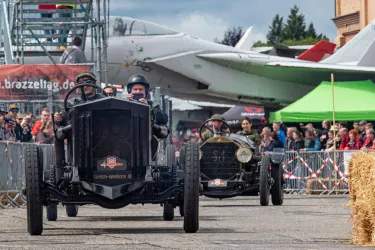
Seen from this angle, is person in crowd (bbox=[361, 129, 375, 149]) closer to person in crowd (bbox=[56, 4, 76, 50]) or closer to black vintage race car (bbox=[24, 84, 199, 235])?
person in crowd (bbox=[56, 4, 76, 50])

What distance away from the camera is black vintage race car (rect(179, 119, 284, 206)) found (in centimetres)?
1948

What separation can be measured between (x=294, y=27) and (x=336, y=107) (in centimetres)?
12843

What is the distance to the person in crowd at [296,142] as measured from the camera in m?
28.4

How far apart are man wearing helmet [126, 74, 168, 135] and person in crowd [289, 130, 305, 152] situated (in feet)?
47.8

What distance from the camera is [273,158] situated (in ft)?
65.5

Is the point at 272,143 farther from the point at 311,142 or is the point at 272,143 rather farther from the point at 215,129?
the point at 215,129

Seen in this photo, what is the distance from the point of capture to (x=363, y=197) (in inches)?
431

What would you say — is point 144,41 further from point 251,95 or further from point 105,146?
point 105,146

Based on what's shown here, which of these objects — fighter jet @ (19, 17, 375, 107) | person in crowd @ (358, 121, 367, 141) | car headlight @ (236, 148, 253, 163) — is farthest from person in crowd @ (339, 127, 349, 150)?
fighter jet @ (19, 17, 375, 107)

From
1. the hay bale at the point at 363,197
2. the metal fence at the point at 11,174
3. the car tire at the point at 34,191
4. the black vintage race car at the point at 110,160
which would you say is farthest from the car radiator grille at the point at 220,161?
the hay bale at the point at 363,197

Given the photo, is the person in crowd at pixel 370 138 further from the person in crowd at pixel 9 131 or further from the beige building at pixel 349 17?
the beige building at pixel 349 17

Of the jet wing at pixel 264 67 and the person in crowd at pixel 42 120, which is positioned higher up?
the jet wing at pixel 264 67

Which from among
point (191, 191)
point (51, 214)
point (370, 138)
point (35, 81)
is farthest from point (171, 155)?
point (370, 138)

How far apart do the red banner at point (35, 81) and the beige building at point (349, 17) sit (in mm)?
46114
